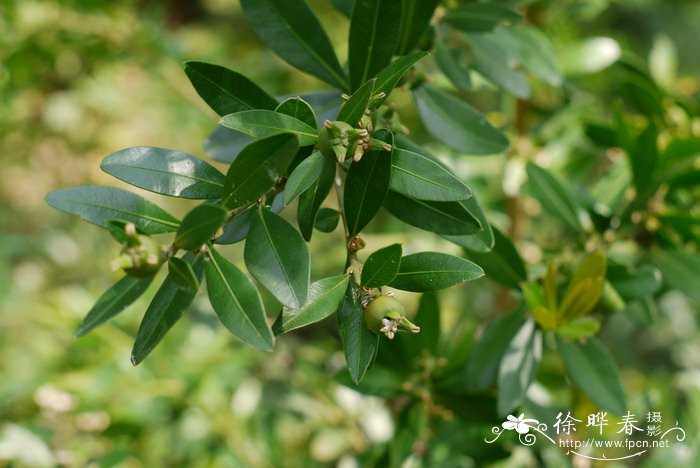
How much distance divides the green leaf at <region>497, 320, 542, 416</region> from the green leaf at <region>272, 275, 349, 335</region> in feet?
0.76

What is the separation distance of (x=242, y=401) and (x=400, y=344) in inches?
14.3

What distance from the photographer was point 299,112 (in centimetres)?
43

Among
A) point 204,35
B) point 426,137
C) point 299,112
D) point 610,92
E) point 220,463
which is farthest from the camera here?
point 204,35

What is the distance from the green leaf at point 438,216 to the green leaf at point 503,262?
0.53 feet

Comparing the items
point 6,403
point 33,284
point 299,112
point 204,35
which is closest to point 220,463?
point 6,403

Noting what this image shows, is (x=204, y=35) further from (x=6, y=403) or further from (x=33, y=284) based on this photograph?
(x=6, y=403)

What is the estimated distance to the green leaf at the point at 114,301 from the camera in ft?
1.33

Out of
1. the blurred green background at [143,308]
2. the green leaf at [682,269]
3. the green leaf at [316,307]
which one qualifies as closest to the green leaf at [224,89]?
the green leaf at [316,307]

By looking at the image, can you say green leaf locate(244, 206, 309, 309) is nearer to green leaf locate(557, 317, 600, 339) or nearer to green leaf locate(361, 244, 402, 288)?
green leaf locate(361, 244, 402, 288)

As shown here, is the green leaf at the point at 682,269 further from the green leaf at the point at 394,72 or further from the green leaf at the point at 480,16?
the green leaf at the point at 394,72

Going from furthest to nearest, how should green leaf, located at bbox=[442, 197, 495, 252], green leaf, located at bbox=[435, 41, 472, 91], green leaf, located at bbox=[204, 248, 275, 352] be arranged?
green leaf, located at bbox=[435, 41, 472, 91], green leaf, located at bbox=[442, 197, 495, 252], green leaf, located at bbox=[204, 248, 275, 352]

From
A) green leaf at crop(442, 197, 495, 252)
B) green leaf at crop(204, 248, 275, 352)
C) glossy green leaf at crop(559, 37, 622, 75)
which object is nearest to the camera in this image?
green leaf at crop(204, 248, 275, 352)

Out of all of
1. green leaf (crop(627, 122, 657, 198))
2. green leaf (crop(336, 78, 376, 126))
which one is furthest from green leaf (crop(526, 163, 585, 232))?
green leaf (crop(336, 78, 376, 126))

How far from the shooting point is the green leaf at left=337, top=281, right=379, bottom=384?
16.3 inches
